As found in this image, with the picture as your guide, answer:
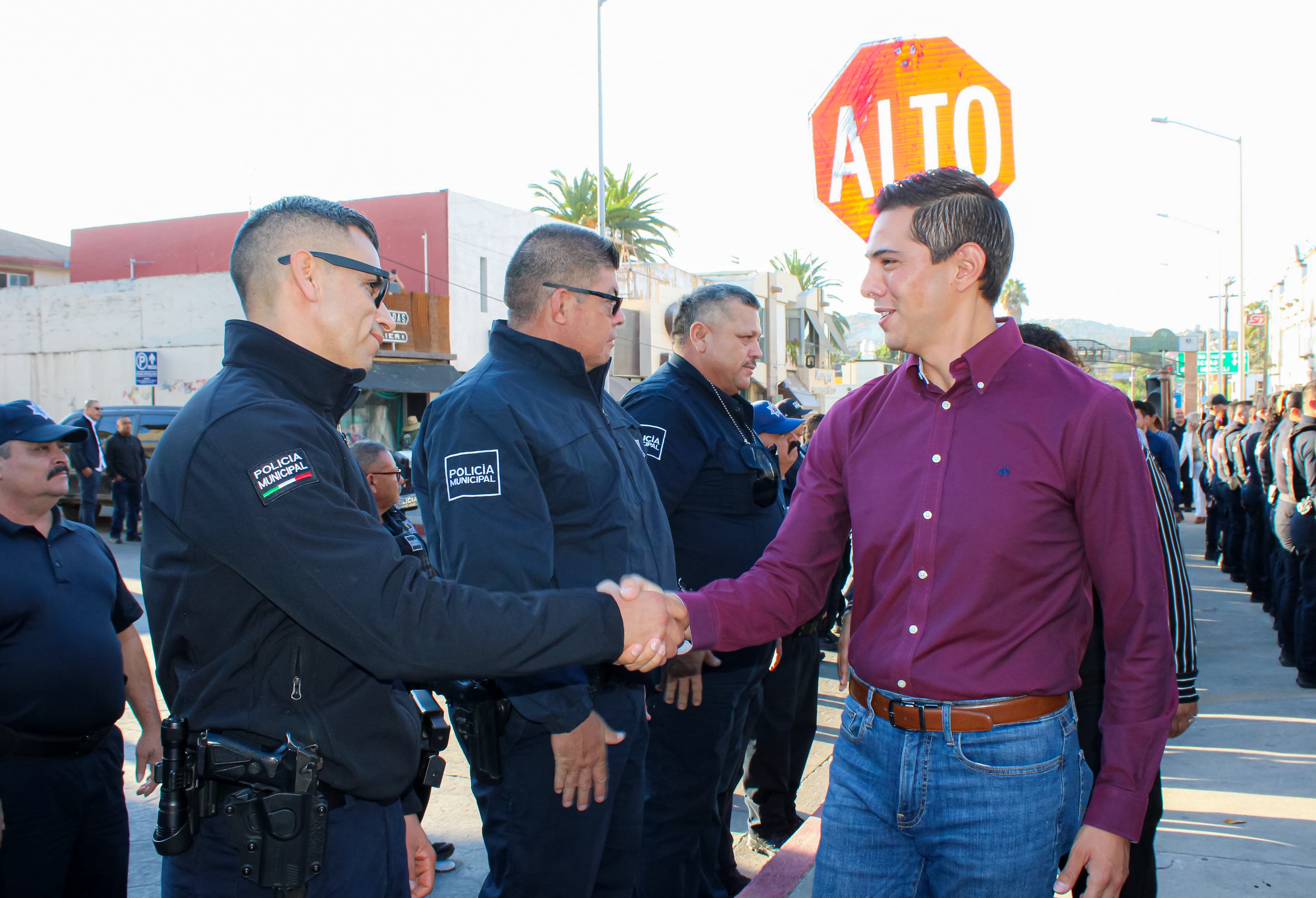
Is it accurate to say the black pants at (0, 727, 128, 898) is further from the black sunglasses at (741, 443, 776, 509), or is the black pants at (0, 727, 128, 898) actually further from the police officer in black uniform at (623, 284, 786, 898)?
the black sunglasses at (741, 443, 776, 509)

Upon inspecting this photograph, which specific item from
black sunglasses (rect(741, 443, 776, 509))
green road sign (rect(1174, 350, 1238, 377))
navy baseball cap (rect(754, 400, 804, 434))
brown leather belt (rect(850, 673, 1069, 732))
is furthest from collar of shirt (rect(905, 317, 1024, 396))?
green road sign (rect(1174, 350, 1238, 377))

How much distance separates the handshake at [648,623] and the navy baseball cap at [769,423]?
2601mm

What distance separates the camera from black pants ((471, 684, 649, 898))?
282cm

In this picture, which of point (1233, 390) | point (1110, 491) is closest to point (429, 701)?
point (1110, 491)

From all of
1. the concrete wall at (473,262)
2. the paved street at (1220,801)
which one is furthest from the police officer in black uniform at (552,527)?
the concrete wall at (473,262)

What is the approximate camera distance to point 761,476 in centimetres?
429

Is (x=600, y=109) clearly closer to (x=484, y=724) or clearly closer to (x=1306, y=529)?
(x=1306, y=529)

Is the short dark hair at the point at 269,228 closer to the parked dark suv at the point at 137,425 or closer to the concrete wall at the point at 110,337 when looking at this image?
the parked dark suv at the point at 137,425

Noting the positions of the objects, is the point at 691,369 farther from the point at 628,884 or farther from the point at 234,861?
the point at 234,861

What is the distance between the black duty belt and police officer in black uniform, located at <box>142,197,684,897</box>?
46.8 inches

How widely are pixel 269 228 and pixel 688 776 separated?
255 cm

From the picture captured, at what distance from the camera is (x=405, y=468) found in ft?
44.7

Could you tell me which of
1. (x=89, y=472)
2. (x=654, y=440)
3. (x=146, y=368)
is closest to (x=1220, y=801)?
(x=654, y=440)

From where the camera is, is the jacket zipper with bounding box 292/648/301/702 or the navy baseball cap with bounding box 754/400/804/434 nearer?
the jacket zipper with bounding box 292/648/301/702
